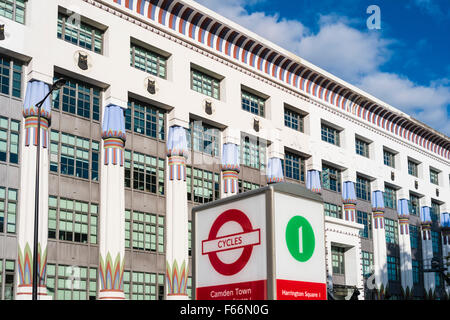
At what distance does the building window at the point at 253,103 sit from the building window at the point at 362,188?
1278 centimetres

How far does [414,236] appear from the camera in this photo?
55.3m

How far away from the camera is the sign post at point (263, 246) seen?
10461 mm

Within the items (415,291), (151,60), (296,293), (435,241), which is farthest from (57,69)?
(435,241)

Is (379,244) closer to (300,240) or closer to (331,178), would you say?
(331,178)

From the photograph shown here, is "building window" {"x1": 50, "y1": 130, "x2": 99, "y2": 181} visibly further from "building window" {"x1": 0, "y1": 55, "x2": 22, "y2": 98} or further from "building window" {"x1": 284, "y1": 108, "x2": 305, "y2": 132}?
"building window" {"x1": 284, "y1": 108, "x2": 305, "y2": 132}

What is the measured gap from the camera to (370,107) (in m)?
51.9

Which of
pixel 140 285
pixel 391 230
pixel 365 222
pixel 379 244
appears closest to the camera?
pixel 140 285

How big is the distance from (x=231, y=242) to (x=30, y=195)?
1824 cm

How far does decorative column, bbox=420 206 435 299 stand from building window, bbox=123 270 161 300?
31.8m

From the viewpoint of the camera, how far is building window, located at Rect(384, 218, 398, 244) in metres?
51.7

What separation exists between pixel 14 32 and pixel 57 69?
2774 mm

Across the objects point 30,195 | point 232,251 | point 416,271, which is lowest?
point 232,251

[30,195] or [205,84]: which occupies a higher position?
[205,84]

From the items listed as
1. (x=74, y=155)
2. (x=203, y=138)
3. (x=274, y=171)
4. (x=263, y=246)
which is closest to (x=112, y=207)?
(x=74, y=155)
